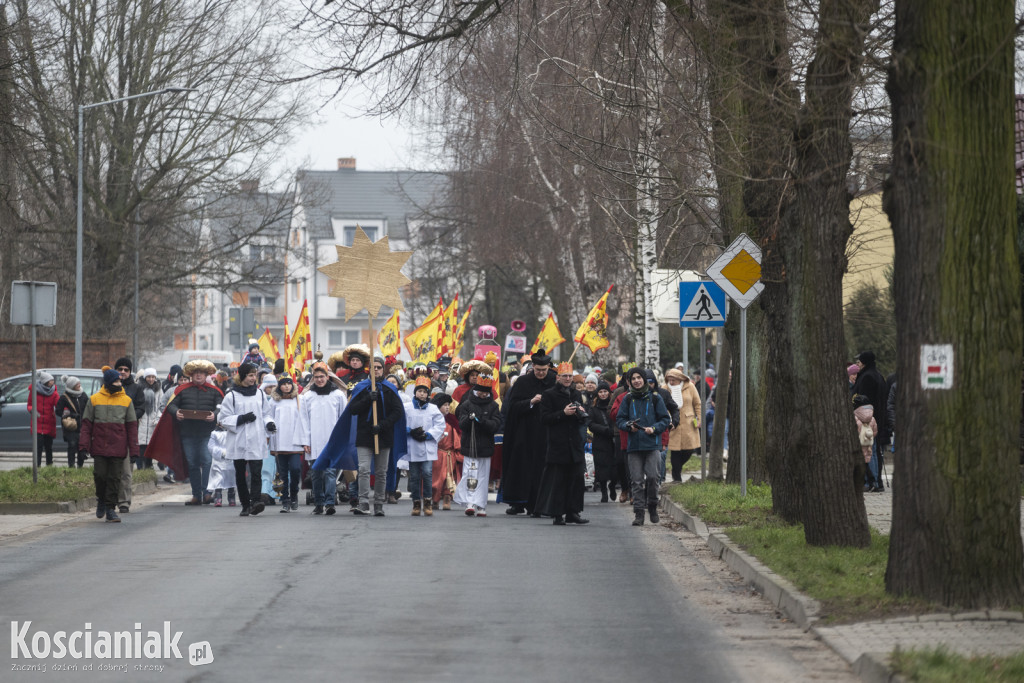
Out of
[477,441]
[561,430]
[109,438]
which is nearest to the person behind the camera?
[109,438]

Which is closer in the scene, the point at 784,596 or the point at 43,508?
the point at 784,596

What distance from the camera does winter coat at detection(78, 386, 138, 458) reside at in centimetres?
1695

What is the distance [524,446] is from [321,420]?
2462 millimetres

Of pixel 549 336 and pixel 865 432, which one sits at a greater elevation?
pixel 549 336

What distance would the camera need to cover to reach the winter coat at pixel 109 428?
17.0 meters

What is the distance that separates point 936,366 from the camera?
891 centimetres

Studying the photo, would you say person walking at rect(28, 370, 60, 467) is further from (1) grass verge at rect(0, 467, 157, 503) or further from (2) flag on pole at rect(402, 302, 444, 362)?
(2) flag on pole at rect(402, 302, 444, 362)

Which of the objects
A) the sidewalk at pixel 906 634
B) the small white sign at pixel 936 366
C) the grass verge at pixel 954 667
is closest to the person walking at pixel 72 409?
the sidewalk at pixel 906 634

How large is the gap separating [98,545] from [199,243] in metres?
30.0

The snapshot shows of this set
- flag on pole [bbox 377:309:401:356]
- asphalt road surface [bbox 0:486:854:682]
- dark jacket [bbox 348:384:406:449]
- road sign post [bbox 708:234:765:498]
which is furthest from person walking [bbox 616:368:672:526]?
flag on pole [bbox 377:309:401:356]

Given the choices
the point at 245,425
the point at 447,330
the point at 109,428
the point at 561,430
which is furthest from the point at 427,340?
the point at 109,428

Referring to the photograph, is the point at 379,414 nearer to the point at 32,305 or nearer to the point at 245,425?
the point at 245,425

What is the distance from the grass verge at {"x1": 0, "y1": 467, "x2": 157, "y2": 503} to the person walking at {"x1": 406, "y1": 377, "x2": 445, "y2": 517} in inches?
164

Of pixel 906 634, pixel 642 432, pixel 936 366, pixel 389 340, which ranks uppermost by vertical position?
pixel 389 340
